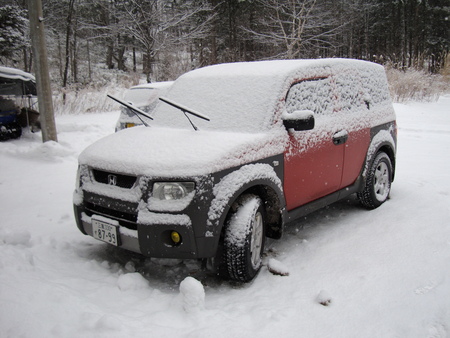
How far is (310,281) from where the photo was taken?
301cm

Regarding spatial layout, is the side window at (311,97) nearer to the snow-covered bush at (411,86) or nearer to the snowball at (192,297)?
the snowball at (192,297)

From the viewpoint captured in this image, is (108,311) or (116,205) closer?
(108,311)

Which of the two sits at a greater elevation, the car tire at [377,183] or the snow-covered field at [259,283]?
the car tire at [377,183]

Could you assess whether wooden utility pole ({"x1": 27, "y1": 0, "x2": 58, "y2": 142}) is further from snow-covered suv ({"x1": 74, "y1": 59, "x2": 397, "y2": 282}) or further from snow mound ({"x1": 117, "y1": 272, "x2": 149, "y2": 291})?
snow mound ({"x1": 117, "y1": 272, "x2": 149, "y2": 291})

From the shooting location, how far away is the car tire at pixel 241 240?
110 inches

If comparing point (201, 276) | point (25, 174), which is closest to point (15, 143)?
point (25, 174)

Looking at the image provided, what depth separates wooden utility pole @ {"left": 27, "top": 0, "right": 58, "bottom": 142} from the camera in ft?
24.1

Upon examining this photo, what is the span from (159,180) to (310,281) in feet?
4.94

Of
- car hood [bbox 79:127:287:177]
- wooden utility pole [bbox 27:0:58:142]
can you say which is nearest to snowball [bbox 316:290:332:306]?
car hood [bbox 79:127:287:177]

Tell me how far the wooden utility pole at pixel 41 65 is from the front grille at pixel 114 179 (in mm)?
5424

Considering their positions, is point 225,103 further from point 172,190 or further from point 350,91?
point 350,91

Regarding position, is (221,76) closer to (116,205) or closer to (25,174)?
(116,205)

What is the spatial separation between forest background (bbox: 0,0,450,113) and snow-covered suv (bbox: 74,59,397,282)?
36.6 feet


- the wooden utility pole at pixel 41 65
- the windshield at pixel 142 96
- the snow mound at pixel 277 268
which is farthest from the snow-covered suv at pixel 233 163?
the wooden utility pole at pixel 41 65
